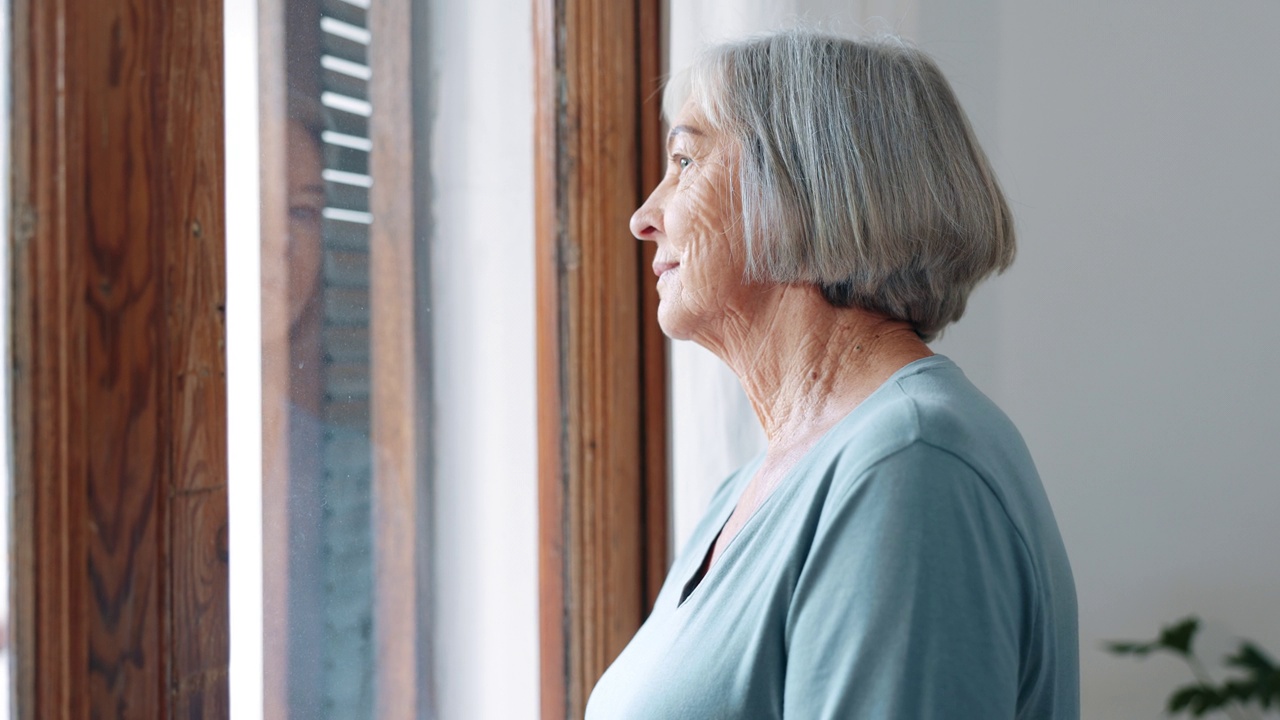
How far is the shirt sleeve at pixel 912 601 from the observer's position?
67 cm

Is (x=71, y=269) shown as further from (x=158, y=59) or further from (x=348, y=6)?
(x=348, y=6)

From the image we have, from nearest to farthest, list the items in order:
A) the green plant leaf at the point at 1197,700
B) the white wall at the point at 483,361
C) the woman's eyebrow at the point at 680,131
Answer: the woman's eyebrow at the point at 680,131
the white wall at the point at 483,361
the green plant leaf at the point at 1197,700

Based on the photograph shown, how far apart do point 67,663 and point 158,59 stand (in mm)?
551

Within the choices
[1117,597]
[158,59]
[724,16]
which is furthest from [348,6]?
[1117,597]

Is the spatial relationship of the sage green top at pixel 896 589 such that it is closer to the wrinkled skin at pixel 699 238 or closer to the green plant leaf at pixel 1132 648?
the wrinkled skin at pixel 699 238

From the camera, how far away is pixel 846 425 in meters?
0.84

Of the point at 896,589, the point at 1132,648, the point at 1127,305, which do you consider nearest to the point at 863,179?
the point at 896,589

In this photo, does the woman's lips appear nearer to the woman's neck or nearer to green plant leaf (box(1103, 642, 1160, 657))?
the woman's neck

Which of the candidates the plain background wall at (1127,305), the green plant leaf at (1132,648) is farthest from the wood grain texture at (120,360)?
the green plant leaf at (1132,648)

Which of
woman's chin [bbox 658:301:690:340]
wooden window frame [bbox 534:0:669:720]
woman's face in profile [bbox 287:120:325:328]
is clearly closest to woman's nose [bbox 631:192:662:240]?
woman's chin [bbox 658:301:690:340]

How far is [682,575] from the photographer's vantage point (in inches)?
44.3

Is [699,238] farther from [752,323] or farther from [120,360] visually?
[120,360]

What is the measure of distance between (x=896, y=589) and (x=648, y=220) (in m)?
0.62

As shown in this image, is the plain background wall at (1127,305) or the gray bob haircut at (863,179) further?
the plain background wall at (1127,305)
